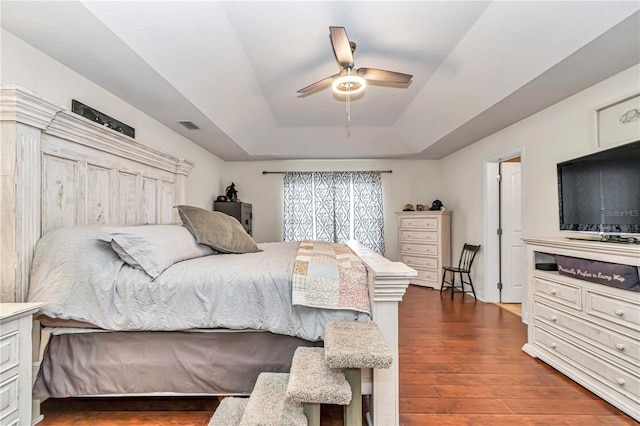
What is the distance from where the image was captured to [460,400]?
1.83 m

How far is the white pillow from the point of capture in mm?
1685

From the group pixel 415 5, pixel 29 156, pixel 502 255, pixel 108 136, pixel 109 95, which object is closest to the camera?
pixel 29 156

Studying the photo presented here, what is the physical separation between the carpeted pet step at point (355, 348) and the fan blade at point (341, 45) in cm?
174

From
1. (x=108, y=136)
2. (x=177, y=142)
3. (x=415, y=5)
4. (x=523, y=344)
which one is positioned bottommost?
(x=523, y=344)

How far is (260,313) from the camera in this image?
5.43ft

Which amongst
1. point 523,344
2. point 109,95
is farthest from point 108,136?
point 523,344

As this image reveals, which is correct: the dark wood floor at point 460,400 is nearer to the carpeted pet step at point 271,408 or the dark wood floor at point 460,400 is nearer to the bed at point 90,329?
the bed at point 90,329

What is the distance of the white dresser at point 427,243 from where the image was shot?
4.73 m

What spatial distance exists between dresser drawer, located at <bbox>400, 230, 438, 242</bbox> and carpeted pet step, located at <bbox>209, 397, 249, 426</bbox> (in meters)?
3.91

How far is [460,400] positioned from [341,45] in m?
2.40

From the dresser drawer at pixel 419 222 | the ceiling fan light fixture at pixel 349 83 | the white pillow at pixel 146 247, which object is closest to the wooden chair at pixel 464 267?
the dresser drawer at pixel 419 222

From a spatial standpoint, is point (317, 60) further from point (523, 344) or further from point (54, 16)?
point (523, 344)

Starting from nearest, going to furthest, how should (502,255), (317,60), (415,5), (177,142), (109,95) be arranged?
(415,5)
(109,95)
(317,60)
(177,142)
(502,255)

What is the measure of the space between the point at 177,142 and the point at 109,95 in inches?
47.6
